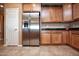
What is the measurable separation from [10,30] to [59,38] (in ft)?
7.71

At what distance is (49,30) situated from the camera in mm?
7344

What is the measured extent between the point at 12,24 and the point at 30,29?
2.81 feet

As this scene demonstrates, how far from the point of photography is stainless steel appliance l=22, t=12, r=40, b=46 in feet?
22.6

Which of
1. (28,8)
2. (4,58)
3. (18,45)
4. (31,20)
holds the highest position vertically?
(28,8)

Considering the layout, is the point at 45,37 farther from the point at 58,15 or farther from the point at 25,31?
the point at 58,15

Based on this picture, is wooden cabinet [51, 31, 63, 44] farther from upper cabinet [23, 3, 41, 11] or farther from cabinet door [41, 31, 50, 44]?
upper cabinet [23, 3, 41, 11]

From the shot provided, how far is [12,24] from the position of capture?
692cm

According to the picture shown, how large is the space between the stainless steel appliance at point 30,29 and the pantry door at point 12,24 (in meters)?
0.32

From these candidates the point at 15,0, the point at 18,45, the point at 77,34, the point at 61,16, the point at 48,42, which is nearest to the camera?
the point at 15,0

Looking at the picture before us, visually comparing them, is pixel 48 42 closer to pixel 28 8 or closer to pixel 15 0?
pixel 28 8

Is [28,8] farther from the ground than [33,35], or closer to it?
farther from the ground

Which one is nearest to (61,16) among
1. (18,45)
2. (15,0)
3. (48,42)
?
(48,42)

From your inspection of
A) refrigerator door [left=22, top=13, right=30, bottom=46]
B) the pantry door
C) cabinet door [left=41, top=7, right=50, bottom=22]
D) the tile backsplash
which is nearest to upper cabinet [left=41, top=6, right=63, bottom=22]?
cabinet door [left=41, top=7, right=50, bottom=22]

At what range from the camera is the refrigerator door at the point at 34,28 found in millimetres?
6891
